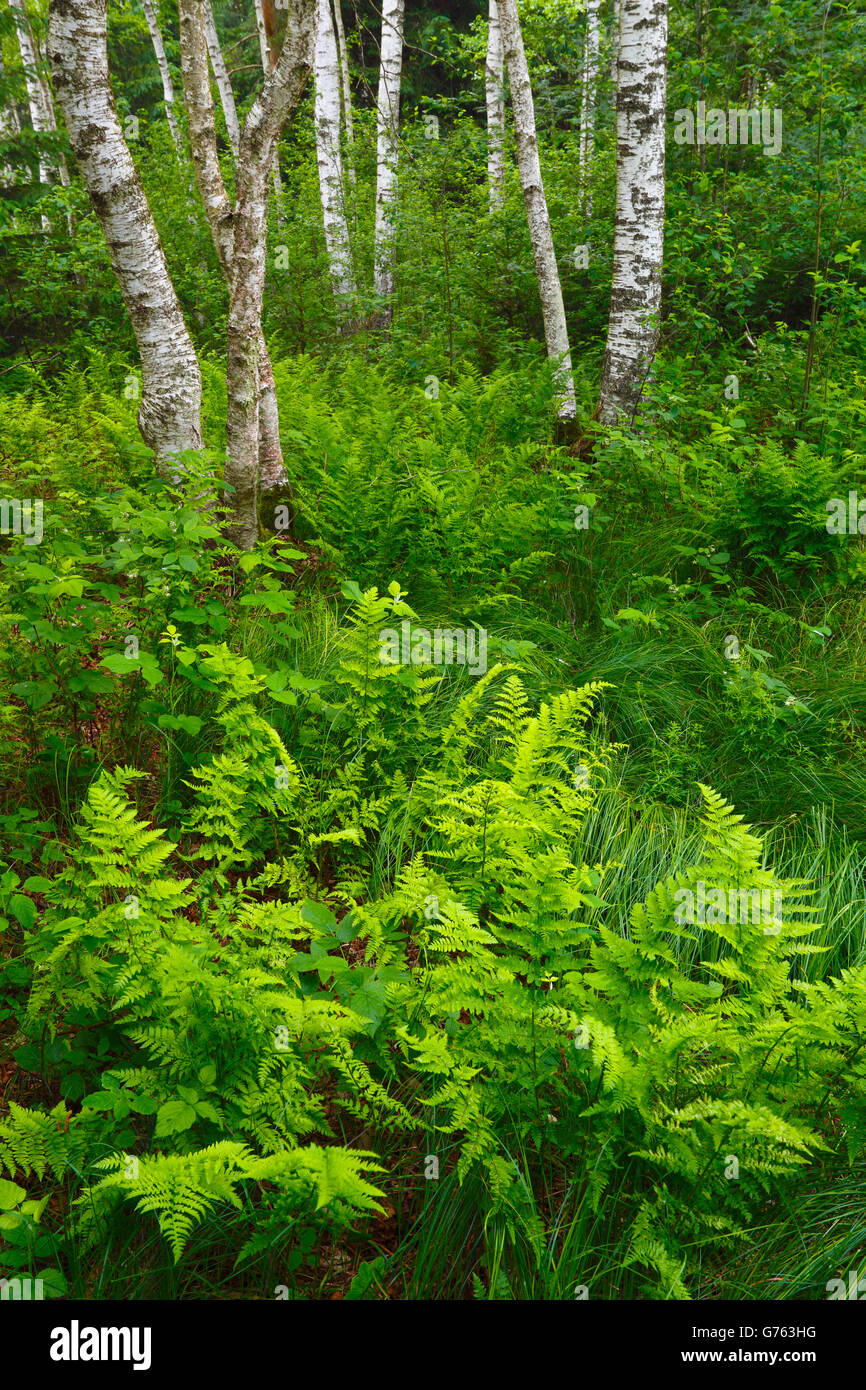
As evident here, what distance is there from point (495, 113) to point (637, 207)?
10.2 metres

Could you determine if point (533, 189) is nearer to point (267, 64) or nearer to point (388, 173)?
point (388, 173)

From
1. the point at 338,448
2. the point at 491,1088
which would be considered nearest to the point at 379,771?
the point at 491,1088

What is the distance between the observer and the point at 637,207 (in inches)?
247

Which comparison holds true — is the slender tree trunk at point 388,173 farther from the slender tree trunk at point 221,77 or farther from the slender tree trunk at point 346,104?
the slender tree trunk at point 221,77

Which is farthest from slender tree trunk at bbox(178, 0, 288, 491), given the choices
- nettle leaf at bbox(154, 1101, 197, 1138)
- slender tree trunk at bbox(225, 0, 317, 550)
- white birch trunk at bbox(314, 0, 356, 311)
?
nettle leaf at bbox(154, 1101, 197, 1138)

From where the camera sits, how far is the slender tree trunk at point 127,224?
14.3 ft

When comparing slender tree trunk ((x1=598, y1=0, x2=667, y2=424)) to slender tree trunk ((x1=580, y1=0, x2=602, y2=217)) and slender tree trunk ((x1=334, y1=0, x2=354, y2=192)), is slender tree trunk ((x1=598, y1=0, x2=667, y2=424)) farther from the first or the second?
slender tree trunk ((x1=334, y1=0, x2=354, y2=192))

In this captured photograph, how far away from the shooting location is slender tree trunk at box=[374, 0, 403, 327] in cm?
1079

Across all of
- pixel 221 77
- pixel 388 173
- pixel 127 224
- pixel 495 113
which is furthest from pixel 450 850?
pixel 221 77

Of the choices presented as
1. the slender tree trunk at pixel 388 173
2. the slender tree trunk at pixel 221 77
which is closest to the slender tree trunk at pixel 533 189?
the slender tree trunk at pixel 388 173

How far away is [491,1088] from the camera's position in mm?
2367

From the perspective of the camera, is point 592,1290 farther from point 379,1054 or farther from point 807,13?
point 807,13

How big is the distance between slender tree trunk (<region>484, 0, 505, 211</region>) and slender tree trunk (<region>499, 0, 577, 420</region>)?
7.97 ft

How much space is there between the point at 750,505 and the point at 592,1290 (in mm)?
4201
